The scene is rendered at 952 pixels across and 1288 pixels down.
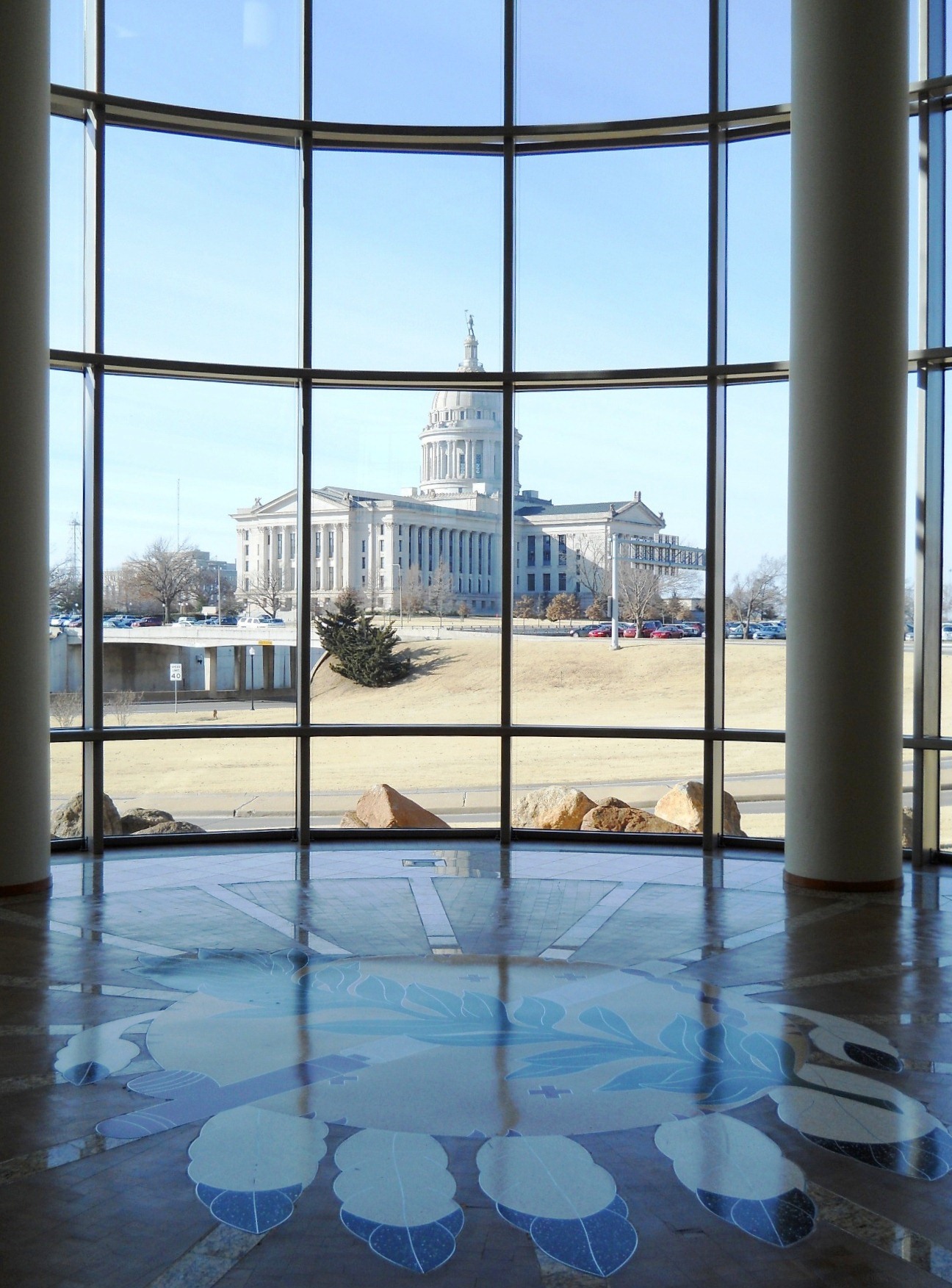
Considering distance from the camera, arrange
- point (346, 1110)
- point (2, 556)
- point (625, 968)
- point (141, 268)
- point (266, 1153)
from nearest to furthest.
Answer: point (266, 1153), point (346, 1110), point (625, 968), point (2, 556), point (141, 268)

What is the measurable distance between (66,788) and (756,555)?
19.6ft

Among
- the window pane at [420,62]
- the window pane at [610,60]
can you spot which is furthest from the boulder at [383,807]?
the window pane at [610,60]

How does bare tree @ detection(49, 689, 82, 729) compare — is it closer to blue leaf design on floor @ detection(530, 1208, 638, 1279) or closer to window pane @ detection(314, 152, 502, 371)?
window pane @ detection(314, 152, 502, 371)

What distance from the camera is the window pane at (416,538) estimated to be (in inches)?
399

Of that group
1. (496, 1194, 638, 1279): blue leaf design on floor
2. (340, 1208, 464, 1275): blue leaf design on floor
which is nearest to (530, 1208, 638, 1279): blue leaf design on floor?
(496, 1194, 638, 1279): blue leaf design on floor

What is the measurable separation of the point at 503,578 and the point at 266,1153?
22.2 feet

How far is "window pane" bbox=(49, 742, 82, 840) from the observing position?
9.34 metres

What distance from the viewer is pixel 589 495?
33.6 ft

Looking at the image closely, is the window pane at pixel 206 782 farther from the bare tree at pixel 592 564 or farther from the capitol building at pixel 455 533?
the bare tree at pixel 592 564

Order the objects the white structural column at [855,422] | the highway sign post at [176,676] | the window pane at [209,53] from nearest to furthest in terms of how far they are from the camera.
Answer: the white structural column at [855,422]
the window pane at [209,53]
the highway sign post at [176,676]

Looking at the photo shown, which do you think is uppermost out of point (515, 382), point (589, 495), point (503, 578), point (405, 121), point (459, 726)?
point (405, 121)

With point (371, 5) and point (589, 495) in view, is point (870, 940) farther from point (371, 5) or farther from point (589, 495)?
point (371, 5)

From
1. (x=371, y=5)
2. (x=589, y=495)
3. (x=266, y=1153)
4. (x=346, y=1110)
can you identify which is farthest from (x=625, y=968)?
(x=371, y=5)

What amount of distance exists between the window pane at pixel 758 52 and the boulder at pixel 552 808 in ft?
19.5
